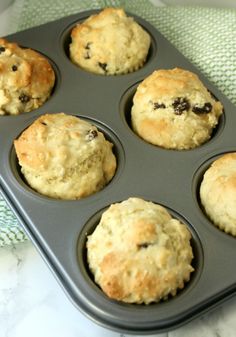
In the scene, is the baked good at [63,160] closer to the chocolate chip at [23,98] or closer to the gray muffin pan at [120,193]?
the gray muffin pan at [120,193]

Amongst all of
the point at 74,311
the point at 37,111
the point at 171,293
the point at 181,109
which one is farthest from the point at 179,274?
the point at 37,111

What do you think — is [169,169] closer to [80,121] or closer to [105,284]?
[80,121]

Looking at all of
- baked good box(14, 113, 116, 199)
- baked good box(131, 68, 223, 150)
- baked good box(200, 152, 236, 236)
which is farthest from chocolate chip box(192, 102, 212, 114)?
baked good box(14, 113, 116, 199)

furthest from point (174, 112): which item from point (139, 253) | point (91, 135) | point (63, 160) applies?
point (139, 253)

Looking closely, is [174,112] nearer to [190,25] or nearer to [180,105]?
[180,105]

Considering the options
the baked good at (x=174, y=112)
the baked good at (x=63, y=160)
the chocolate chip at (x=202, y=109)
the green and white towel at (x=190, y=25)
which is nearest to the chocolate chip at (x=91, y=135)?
the baked good at (x=63, y=160)

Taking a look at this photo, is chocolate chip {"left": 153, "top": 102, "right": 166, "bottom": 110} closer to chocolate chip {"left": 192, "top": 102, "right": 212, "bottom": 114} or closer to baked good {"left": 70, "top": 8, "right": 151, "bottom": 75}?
chocolate chip {"left": 192, "top": 102, "right": 212, "bottom": 114}
